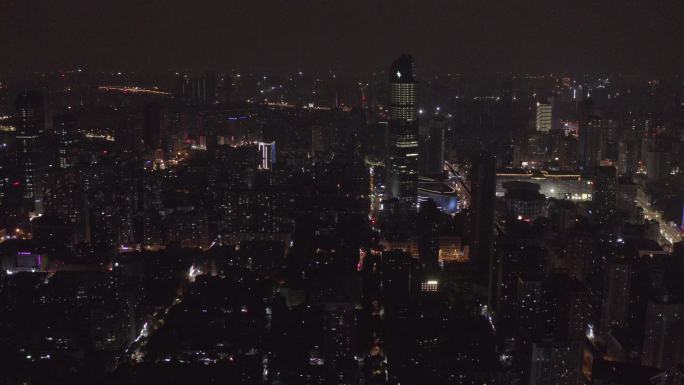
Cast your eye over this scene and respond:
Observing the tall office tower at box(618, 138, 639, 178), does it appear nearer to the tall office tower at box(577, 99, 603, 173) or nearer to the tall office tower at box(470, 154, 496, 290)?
the tall office tower at box(577, 99, 603, 173)

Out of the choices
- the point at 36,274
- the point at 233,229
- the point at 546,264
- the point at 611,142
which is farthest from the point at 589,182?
the point at 36,274

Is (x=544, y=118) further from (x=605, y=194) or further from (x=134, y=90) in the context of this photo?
(x=134, y=90)

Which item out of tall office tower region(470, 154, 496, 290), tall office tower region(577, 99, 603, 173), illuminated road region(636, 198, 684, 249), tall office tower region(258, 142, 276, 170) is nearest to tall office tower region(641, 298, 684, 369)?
tall office tower region(470, 154, 496, 290)

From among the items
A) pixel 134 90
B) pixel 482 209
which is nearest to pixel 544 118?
pixel 482 209

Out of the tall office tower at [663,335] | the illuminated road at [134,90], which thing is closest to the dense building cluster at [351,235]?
the tall office tower at [663,335]

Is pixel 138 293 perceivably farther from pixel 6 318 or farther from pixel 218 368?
pixel 218 368

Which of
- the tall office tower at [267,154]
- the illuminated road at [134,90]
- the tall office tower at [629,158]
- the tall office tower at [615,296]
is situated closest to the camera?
the tall office tower at [615,296]

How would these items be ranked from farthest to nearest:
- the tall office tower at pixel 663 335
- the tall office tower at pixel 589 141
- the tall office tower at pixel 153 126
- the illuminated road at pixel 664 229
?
1. the tall office tower at pixel 153 126
2. the tall office tower at pixel 589 141
3. the illuminated road at pixel 664 229
4. the tall office tower at pixel 663 335

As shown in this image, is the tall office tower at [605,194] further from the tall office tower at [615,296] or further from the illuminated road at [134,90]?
the illuminated road at [134,90]
